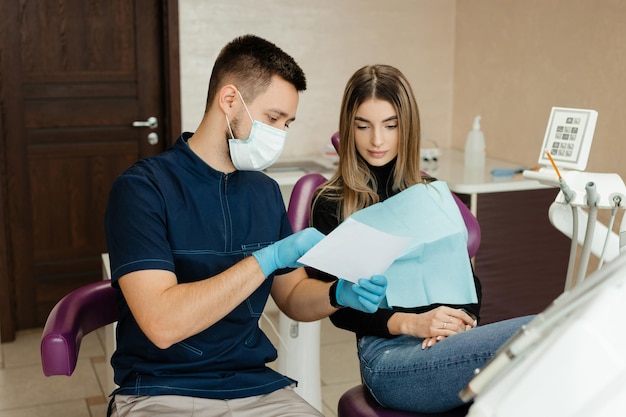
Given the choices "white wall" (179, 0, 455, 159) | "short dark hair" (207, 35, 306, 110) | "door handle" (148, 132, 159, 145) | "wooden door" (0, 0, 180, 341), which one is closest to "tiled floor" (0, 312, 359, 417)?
"wooden door" (0, 0, 180, 341)

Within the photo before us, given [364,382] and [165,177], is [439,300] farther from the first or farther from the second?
[165,177]

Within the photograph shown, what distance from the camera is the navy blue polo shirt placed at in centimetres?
155

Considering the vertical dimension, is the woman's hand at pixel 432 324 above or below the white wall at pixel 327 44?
below

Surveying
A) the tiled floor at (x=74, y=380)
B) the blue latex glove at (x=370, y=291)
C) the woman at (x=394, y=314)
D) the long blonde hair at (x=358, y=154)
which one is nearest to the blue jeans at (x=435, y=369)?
the woman at (x=394, y=314)

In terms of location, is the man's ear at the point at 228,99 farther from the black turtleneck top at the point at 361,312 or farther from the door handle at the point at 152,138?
the door handle at the point at 152,138

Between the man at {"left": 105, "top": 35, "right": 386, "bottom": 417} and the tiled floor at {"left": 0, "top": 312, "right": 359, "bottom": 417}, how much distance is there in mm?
1150

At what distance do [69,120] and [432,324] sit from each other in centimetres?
231

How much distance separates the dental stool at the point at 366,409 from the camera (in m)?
1.58

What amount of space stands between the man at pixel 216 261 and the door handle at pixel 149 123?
191cm

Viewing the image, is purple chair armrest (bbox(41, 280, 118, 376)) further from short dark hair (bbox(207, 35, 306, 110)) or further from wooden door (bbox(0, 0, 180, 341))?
wooden door (bbox(0, 0, 180, 341))

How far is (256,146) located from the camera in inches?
65.4

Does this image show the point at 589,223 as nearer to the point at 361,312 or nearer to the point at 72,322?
the point at 361,312

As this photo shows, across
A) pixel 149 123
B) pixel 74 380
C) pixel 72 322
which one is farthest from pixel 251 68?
pixel 149 123

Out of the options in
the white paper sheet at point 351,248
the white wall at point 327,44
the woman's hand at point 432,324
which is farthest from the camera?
the white wall at point 327,44
